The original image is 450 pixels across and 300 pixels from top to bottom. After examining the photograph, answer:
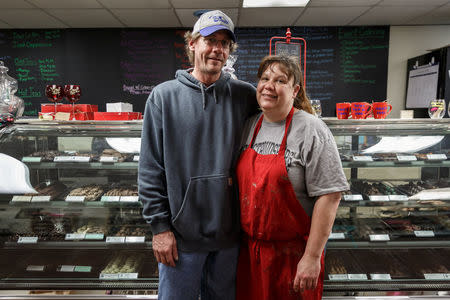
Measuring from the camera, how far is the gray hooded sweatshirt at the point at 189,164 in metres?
1.44

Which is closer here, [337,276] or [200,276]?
[200,276]

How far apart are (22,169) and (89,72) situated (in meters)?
3.24

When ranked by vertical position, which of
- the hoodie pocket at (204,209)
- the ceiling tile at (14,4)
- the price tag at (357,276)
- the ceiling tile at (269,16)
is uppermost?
the ceiling tile at (269,16)

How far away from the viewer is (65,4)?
3.82 metres

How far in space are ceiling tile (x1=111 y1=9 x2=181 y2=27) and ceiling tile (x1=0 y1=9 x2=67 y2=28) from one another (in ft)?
3.34

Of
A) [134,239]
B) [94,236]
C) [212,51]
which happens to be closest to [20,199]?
[94,236]

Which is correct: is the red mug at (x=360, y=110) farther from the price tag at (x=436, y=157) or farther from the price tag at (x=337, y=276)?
the price tag at (x=337, y=276)

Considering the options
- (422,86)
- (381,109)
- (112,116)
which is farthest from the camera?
(422,86)

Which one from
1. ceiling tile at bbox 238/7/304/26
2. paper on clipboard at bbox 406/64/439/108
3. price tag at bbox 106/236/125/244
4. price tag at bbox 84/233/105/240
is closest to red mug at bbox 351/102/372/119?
price tag at bbox 106/236/125/244

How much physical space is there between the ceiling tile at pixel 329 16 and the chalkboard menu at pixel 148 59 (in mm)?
183

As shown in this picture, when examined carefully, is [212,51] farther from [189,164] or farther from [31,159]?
[31,159]

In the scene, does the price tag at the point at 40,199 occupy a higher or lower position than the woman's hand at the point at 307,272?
higher

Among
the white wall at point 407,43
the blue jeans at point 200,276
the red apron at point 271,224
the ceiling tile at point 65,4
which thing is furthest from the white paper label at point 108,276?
the white wall at point 407,43

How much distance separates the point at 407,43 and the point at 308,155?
15.2 feet
